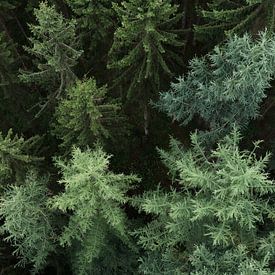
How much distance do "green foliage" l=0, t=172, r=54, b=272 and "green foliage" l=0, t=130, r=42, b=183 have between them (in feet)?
1.39

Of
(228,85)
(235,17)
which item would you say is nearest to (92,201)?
(228,85)

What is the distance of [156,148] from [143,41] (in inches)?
130

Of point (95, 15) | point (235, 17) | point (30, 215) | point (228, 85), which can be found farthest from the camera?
point (95, 15)

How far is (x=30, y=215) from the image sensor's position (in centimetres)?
1276

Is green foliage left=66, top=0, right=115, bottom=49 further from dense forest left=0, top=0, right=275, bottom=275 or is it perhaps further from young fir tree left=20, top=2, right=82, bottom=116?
young fir tree left=20, top=2, right=82, bottom=116

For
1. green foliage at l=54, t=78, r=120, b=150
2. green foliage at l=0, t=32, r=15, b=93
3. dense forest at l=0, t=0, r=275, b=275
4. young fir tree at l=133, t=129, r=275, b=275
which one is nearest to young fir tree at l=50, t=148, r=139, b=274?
dense forest at l=0, t=0, r=275, b=275

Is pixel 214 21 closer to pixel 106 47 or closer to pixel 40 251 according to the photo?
pixel 106 47

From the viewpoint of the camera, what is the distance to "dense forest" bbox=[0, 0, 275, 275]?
1132 cm

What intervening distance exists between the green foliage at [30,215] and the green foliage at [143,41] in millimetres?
4466

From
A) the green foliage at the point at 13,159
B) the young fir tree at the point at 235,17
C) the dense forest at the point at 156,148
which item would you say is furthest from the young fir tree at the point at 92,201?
the young fir tree at the point at 235,17

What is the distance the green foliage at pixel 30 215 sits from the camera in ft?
40.1

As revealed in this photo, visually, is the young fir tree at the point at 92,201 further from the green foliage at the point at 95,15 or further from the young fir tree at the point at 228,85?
the green foliage at the point at 95,15

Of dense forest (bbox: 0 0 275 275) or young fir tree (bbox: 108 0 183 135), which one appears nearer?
dense forest (bbox: 0 0 275 275)

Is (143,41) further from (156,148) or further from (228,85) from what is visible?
(156,148)
